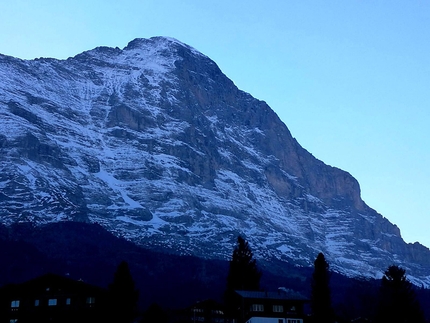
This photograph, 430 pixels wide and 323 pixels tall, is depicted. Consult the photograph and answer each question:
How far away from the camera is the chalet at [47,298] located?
103 m

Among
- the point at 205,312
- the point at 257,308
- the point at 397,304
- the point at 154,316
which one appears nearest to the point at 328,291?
the point at 257,308

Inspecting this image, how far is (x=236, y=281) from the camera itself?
347 ft

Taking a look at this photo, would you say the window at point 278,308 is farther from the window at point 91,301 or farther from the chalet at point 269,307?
A: the window at point 91,301

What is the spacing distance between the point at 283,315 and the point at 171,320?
25.2 m

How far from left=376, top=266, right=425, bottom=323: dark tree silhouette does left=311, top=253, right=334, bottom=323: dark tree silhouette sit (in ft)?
25.6

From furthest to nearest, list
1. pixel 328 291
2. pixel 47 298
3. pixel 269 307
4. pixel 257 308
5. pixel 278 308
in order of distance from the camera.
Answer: pixel 47 298, pixel 278 308, pixel 269 307, pixel 257 308, pixel 328 291

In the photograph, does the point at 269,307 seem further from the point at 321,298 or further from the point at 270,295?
the point at 321,298

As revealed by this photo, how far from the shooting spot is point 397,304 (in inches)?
3568

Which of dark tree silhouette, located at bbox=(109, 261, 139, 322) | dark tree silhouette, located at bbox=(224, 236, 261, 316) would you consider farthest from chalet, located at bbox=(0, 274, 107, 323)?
dark tree silhouette, located at bbox=(224, 236, 261, 316)

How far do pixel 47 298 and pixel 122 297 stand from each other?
71.9 feet

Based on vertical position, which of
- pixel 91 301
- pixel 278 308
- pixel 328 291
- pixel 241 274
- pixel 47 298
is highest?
pixel 241 274

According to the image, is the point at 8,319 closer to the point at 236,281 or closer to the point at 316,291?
the point at 236,281

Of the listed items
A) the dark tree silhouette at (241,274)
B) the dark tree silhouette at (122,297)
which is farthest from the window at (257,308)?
the dark tree silhouette at (122,297)

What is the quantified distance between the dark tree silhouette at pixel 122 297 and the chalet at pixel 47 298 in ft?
53.0
